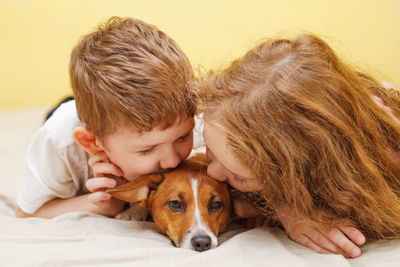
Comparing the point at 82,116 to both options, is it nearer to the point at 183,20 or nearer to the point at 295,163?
the point at 295,163

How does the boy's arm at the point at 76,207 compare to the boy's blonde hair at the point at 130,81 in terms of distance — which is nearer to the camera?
the boy's blonde hair at the point at 130,81

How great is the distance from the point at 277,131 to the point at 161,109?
375 millimetres

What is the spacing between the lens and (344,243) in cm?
112

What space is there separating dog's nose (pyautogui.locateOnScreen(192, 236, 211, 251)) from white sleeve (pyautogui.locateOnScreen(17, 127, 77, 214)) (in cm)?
65

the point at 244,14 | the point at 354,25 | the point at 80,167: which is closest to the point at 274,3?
the point at 244,14

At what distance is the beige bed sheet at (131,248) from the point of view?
40.4 inches

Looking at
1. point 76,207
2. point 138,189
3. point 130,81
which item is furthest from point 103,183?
point 130,81

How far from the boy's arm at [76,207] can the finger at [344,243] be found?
76cm

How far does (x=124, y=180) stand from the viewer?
151cm

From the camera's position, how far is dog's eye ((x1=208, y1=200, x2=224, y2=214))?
1.36 meters

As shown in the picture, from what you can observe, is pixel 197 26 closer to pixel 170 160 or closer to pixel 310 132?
pixel 170 160

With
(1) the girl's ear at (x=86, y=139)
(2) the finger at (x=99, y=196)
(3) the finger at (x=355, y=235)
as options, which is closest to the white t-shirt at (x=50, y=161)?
(1) the girl's ear at (x=86, y=139)

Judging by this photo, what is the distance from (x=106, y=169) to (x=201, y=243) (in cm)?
44

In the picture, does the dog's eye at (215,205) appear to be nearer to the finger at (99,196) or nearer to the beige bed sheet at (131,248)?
the beige bed sheet at (131,248)
